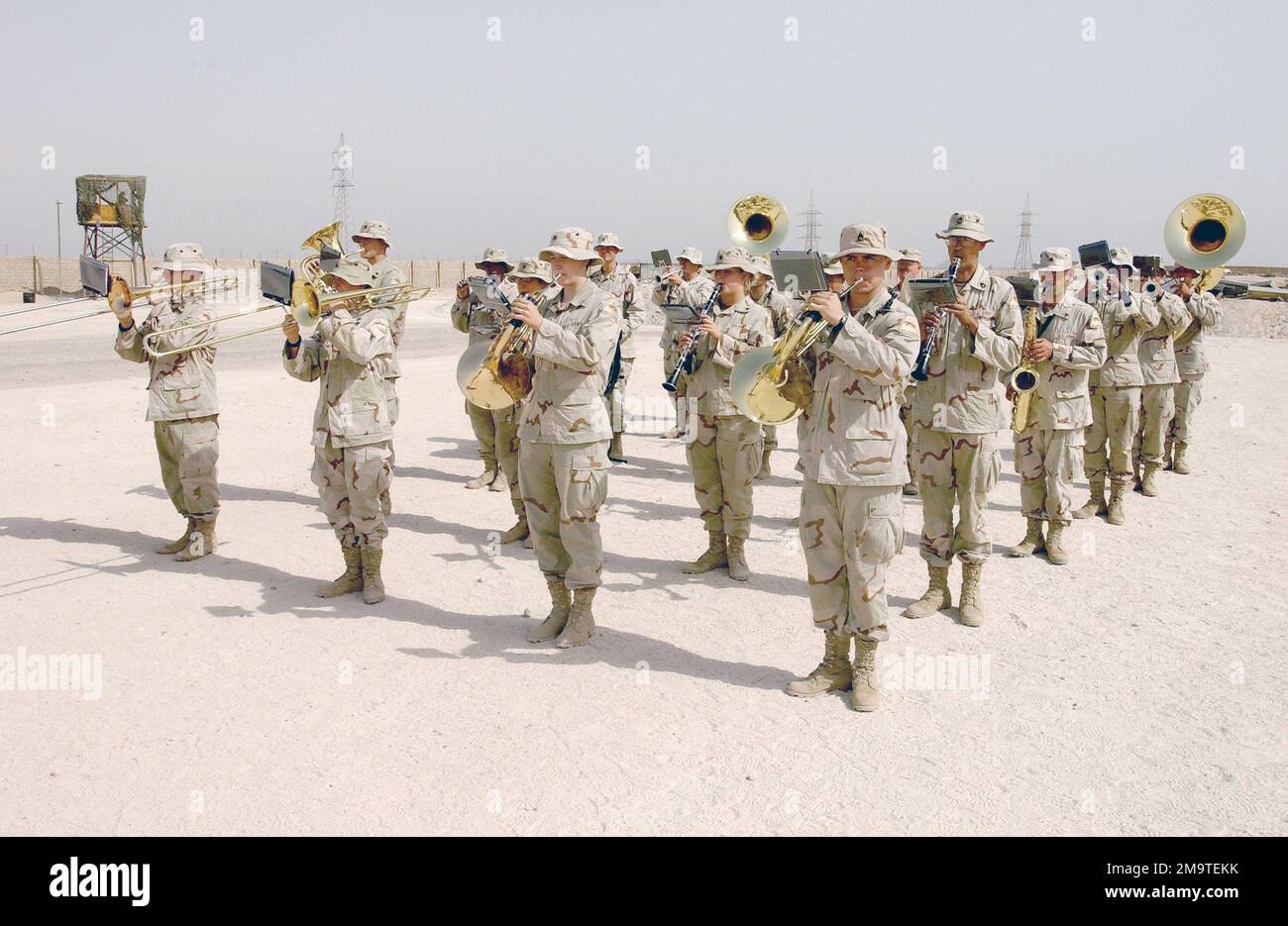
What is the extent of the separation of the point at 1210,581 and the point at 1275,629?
3.66ft

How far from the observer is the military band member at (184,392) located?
780cm

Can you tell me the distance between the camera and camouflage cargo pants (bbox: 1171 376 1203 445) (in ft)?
39.3

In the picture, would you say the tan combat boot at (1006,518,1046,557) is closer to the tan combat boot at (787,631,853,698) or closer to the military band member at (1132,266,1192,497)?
the military band member at (1132,266,1192,497)

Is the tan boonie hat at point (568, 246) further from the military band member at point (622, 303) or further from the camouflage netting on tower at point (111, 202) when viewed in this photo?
the camouflage netting on tower at point (111, 202)

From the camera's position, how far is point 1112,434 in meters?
9.77

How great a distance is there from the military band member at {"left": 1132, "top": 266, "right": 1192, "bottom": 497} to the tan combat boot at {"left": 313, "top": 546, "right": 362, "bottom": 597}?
8.67 metres

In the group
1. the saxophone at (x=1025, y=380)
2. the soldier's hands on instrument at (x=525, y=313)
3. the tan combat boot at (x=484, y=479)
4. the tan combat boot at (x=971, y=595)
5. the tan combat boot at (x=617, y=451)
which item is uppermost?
the soldier's hands on instrument at (x=525, y=313)

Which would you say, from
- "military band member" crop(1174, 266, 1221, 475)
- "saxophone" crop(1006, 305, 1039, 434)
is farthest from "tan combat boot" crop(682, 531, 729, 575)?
"military band member" crop(1174, 266, 1221, 475)

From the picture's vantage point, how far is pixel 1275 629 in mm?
6504

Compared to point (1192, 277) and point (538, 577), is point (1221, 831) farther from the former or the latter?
point (1192, 277)

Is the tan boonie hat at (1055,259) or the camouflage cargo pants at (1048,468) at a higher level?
the tan boonie hat at (1055,259)

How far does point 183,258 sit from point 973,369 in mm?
6413

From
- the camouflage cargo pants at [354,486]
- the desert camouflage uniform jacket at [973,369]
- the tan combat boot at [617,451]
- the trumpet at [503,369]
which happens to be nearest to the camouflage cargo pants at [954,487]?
the desert camouflage uniform jacket at [973,369]

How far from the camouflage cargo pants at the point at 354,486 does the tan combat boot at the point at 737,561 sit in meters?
2.75
